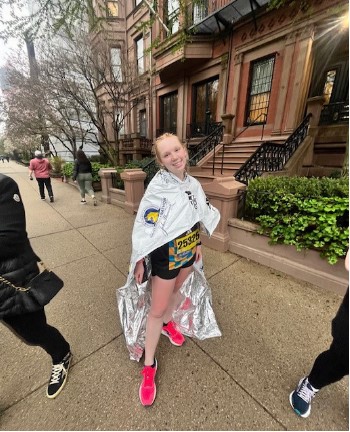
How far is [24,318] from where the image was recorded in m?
1.39

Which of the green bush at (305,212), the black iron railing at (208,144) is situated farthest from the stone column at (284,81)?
the green bush at (305,212)

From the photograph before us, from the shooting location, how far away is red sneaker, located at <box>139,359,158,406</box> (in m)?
1.59

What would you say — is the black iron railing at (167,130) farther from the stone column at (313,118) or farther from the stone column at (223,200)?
the stone column at (223,200)

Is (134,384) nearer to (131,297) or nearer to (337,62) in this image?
(131,297)

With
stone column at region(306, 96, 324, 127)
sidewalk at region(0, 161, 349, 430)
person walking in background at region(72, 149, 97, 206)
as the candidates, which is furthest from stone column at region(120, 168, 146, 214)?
stone column at region(306, 96, 324, 127)

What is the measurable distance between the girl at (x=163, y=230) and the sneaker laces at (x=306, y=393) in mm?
1093

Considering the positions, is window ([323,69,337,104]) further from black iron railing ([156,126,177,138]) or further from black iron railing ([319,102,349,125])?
black iron railing ([156,126,177,138])

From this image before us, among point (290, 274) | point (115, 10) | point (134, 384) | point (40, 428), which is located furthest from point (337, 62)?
point (115, 10)

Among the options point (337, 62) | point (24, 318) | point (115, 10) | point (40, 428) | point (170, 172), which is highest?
point (115, 10)

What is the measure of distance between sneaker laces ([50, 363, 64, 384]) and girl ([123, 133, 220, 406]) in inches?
26.9

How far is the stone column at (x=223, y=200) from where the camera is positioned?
371 cm

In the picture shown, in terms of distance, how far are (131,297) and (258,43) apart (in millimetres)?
10215

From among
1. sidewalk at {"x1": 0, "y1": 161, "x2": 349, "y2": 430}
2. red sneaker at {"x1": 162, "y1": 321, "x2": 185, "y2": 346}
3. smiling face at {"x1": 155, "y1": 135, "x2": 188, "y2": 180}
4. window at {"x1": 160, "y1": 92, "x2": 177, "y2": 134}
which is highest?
window at {"x1": 160, "y1": 92, "x2": 177, "y2": 134}

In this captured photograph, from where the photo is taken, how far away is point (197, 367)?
187cm
